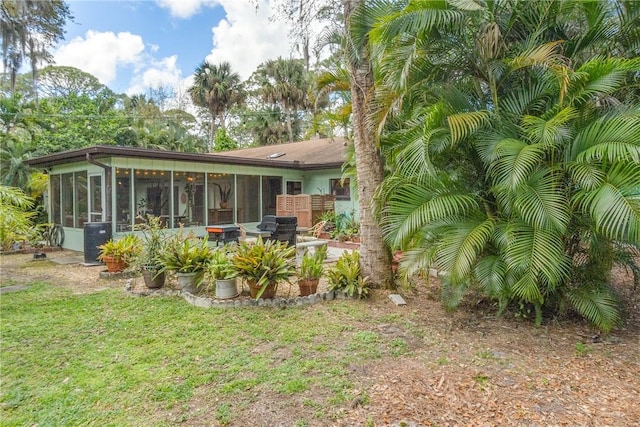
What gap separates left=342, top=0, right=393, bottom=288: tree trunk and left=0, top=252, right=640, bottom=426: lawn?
63cm

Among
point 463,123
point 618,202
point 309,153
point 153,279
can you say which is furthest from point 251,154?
point 618,202

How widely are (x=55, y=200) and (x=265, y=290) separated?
9.66 m

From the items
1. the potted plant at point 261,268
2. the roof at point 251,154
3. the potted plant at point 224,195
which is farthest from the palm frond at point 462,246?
the potted plant at point 224,195

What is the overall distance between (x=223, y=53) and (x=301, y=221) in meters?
15.1

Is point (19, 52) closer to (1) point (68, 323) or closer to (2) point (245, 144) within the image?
(1) point (68, 323)

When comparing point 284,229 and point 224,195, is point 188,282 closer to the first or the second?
point 284,229

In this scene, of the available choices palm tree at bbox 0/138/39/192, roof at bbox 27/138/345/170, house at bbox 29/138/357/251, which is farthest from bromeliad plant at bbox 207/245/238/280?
palm tree at bbox 0/138/39/192

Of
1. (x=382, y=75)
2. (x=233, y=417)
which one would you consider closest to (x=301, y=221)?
(x=382, y=75)

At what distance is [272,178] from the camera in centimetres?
1320

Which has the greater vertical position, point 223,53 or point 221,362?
point 223,53

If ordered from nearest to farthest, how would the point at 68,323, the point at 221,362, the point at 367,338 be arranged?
the point at 221,362 → the point at 367,338 → the point at 68,323

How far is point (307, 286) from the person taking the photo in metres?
5.36

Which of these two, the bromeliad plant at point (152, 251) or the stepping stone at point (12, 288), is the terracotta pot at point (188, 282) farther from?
the stepping stone at point (12, 288)

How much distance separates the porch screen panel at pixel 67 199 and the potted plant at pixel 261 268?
8.01m
